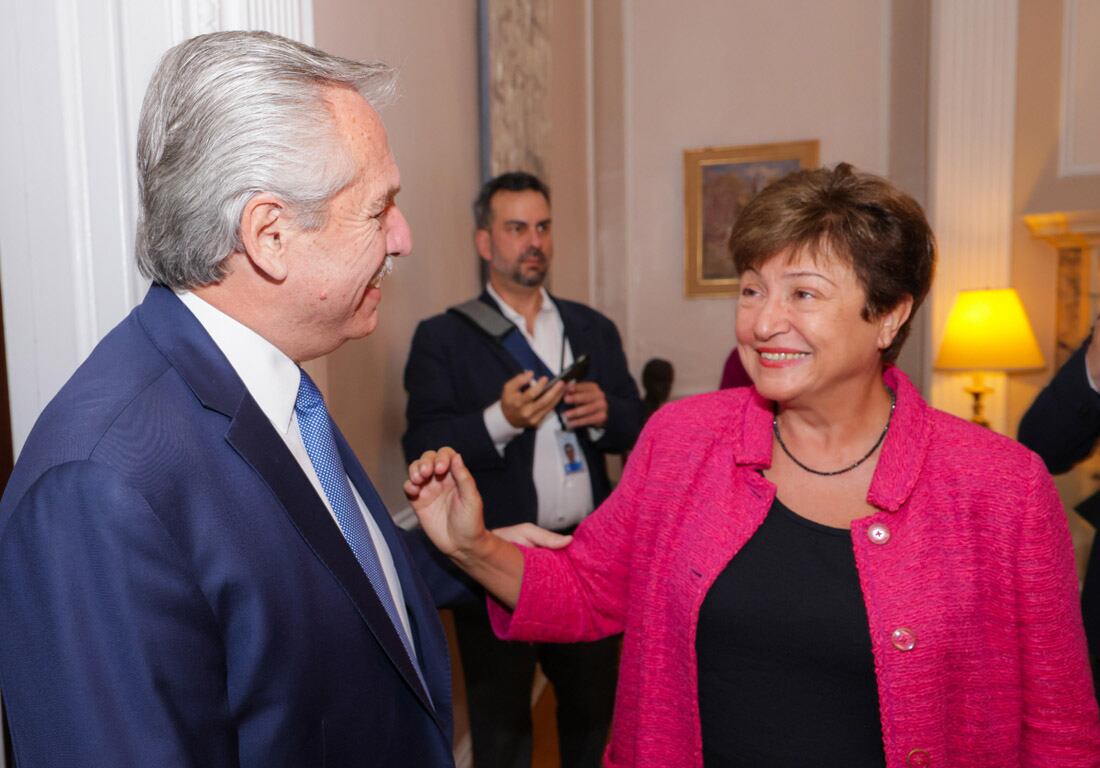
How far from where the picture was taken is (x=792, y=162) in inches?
226

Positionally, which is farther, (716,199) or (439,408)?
(716,199)

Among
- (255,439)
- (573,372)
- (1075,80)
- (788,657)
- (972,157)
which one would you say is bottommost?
(788,657)

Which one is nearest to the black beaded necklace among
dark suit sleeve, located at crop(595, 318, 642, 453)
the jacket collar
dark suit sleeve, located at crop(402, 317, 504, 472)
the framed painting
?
the jacket collar

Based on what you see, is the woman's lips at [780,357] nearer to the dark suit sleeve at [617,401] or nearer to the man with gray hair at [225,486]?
the man with gray hair at [225,486]

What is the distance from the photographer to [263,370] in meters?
1.09

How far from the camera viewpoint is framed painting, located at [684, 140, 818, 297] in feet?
19.0

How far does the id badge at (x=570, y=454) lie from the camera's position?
2.72 meters

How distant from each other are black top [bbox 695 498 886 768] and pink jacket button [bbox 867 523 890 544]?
0.05 meters

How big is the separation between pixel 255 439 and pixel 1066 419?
1705 millimetres

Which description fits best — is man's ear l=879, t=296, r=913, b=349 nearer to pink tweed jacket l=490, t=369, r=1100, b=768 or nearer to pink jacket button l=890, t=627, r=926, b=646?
pink tweed jacket l=490, t=369, r=1100, b=768

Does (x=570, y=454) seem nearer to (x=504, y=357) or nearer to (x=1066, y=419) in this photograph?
(x=504, y=357)

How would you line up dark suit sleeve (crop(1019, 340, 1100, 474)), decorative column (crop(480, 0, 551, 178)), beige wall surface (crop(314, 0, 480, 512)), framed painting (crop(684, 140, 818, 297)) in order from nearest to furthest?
dark suit sleeve (crop(1019, 340, 1100, 474)) → beige wall surface (crop(314, 0, 480, 512)) → decorative column (crop(480, 0, 551, 178)) → framed painting (crop(684, 140, 818, 297))

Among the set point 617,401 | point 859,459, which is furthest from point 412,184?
point 859,459

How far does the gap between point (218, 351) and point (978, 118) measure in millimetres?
4838
